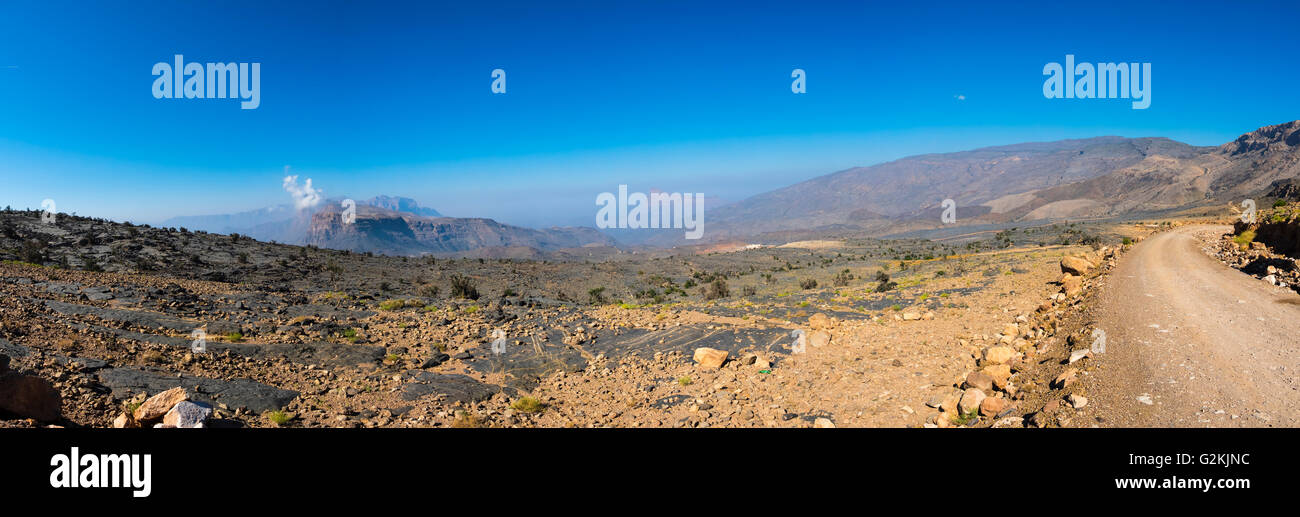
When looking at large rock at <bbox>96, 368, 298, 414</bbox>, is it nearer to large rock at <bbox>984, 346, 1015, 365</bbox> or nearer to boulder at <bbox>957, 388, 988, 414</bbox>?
boulder at <bbox>957, 388, 988, 414</bbox>

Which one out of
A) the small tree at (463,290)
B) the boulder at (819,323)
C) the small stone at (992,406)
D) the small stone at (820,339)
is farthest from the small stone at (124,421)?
the small tree at (463,290)

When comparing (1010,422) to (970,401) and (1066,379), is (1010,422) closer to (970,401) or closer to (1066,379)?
(970,401)

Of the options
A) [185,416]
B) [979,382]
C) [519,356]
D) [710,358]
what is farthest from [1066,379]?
[185,416]

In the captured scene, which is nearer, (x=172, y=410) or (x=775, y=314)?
(x=172, y=410)
